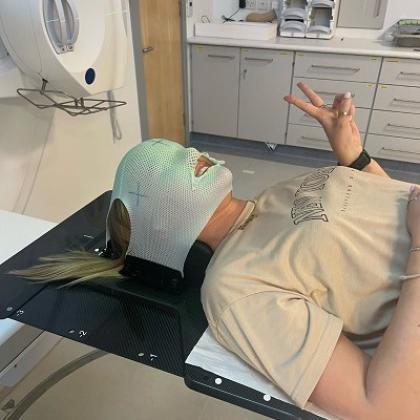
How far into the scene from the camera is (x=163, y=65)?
310 cm

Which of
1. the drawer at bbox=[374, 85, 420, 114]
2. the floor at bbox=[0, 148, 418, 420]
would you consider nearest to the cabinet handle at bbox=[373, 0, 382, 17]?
the drawer at bbox=[374, 85, 420, 114]

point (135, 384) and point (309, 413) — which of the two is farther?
point (135, 384)

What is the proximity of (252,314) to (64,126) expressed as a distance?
1.65 meters

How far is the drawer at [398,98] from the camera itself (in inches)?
118

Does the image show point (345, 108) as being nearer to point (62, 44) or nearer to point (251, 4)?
point (62, 44)

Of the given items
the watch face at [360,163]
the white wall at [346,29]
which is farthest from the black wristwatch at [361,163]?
the white wall at [346,29]

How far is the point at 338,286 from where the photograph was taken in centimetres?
90

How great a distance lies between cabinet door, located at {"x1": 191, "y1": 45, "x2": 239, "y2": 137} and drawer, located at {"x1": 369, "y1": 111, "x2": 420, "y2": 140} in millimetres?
1142

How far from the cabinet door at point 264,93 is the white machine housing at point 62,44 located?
1.84 meters

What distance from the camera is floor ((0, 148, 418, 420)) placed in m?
1.58

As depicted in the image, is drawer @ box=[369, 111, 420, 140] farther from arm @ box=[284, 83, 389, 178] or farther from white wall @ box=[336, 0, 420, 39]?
arm @ box=[284, 83, 389, 178]

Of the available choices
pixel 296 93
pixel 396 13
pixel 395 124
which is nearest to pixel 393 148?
pixel 395 124

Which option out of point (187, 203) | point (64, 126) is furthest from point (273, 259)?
point (64, 126)

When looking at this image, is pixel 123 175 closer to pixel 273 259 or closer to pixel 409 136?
pixel 273 259
